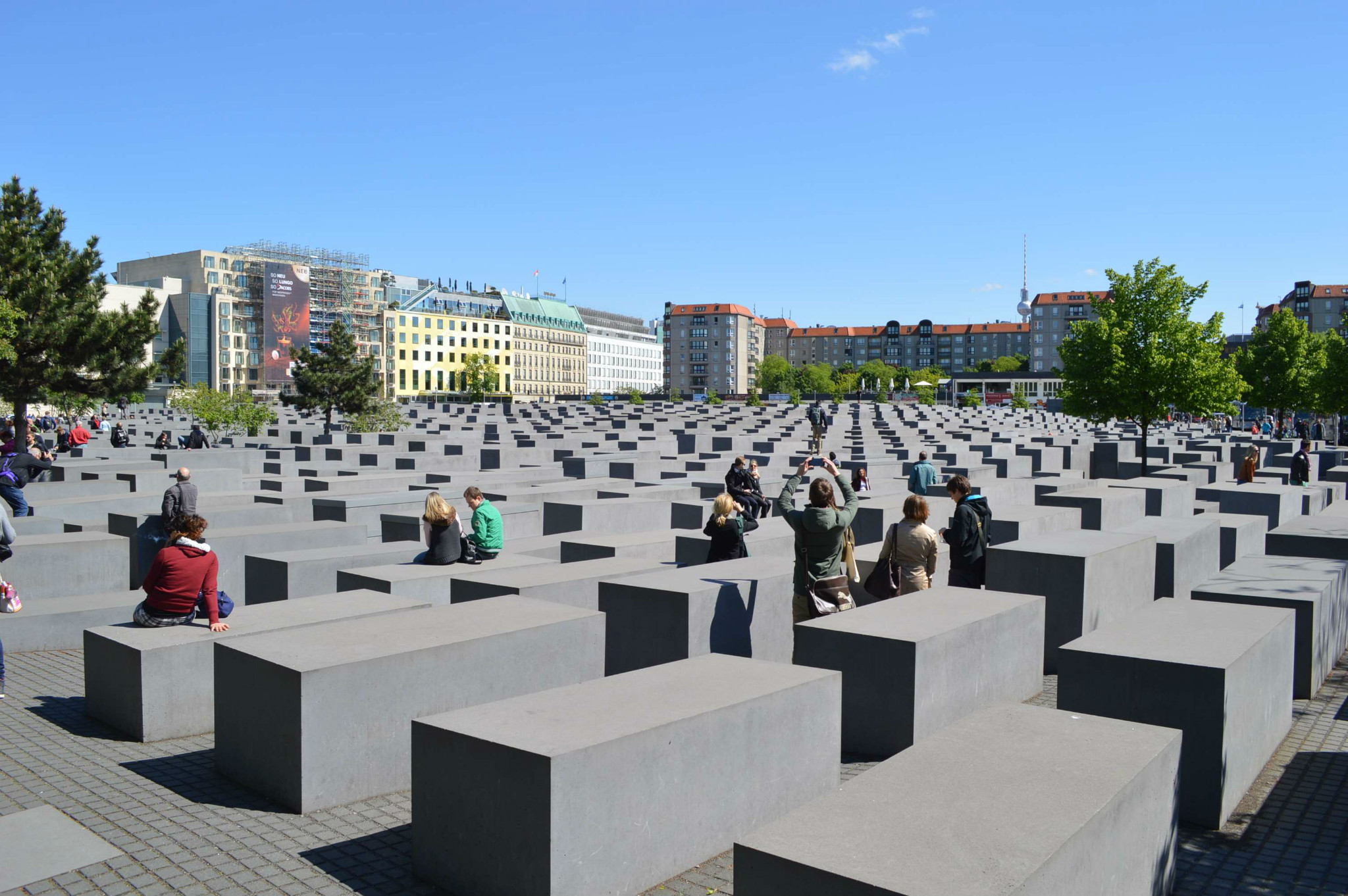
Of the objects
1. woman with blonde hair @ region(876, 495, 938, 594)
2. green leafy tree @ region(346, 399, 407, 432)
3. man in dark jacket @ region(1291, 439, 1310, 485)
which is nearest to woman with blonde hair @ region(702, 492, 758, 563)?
woman with blonde hair @ region(876, 495, 938, 594)

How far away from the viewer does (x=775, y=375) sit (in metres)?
161

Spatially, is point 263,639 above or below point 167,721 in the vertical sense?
above

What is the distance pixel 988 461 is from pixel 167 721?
20076 mm

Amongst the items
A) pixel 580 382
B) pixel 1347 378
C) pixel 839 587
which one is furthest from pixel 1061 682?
pixel 580 382

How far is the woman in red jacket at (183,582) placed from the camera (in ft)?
23.2

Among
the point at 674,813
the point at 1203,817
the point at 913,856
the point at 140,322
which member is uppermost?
the point at 140,322

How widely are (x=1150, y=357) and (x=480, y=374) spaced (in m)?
106

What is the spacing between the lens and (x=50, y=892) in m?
4.60

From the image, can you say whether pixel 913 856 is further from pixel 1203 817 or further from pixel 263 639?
pixel 263 639

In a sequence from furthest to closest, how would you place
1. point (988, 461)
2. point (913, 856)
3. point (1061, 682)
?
point (988, 461) < point (1061, 682) < point (913, 856)

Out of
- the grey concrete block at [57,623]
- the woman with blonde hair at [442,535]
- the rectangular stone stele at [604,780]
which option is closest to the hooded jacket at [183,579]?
the woman with blonde hair at [442,535]

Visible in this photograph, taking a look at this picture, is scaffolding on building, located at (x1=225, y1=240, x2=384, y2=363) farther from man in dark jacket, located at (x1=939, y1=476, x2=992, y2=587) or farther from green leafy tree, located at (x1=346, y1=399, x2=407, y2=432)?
man in dark jacket, located at (x1=939, y1=476, x2=992, y2=587)

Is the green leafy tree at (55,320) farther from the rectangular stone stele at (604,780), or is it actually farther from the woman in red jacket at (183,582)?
the rectangular stone stele at (604,780)

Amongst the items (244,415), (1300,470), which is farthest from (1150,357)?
(244,415)
